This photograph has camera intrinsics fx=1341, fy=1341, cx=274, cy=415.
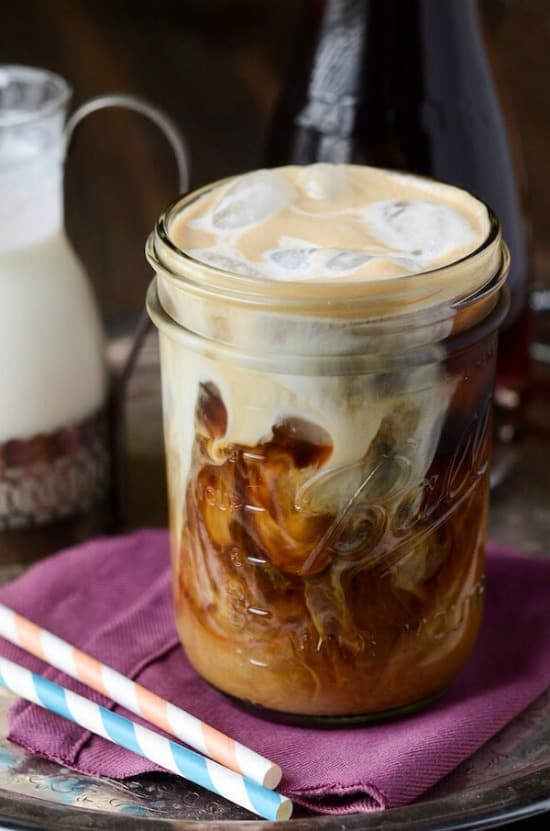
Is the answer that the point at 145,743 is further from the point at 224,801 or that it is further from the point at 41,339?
the point at 41,339

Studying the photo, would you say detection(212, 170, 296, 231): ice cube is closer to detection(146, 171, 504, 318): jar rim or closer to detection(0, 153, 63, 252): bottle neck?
detection(146, 171, 504, 318): jar rim

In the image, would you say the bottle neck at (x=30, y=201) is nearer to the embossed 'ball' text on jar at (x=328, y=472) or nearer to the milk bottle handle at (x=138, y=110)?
the milk bottle handle at (x=138, y=110)

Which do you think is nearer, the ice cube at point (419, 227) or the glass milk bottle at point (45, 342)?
the ice cube at point (419, 227)

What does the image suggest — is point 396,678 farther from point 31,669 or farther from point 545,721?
point 31,669

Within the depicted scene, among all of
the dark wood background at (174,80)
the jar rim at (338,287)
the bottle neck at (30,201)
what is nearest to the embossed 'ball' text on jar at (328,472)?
the jar rim at (338,287)

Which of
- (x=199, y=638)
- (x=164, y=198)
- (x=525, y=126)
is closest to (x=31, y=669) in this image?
(x=199, y=638)

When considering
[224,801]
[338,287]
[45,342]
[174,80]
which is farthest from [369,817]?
[174,80]
